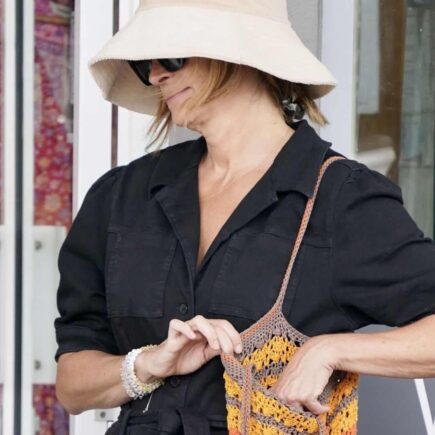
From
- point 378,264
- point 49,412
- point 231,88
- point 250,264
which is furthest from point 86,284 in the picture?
point 49,412

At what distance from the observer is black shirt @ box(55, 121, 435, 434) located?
226 cm

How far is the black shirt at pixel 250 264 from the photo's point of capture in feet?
7.41

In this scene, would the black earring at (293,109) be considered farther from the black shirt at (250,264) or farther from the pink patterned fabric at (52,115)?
the pink patterned fabric at (52,115)

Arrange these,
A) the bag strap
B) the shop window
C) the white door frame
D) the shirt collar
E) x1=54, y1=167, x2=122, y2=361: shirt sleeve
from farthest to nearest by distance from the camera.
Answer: the shop window → the white door frame → x1=54, y1=167, x2=122, y2=361: shirt sleeve → the shirt collar → the bag strap

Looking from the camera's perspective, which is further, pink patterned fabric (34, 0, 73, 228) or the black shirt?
pink patterned fabric (34, 0, 73, 228)

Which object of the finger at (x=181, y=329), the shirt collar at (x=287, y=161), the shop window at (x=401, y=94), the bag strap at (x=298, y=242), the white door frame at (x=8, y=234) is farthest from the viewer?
the shop window at (x=401, y=94)

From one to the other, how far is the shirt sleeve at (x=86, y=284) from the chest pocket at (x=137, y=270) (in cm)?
6

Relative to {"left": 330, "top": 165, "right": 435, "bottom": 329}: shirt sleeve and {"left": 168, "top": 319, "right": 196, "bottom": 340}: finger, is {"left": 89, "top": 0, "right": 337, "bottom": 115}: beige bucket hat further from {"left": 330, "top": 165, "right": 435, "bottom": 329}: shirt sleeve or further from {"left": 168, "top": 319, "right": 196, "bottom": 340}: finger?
{"left": 168, "top": 319, "right": 196, "bottom": 340}: finger

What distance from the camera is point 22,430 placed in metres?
3.86

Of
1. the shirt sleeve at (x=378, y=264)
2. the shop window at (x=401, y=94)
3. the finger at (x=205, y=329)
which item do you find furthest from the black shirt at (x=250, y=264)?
the shop window at (x=401, y=94)

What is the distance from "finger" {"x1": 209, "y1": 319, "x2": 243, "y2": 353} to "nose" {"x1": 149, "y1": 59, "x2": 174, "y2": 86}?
1.77 ft

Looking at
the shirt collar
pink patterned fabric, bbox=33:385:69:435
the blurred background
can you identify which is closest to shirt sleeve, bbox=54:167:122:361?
the shirt collar

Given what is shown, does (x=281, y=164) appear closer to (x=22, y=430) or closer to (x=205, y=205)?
(x=205, y=205)

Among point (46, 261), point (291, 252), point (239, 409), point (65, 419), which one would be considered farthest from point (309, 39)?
point (239, 409)
